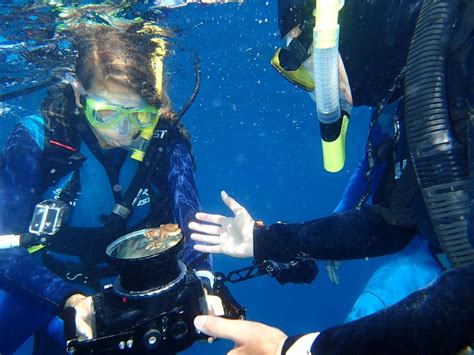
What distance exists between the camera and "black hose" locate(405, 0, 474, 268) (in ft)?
6.06

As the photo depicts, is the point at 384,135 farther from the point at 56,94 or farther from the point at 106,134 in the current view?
the point at 56,94

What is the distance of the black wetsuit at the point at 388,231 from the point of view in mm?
1401

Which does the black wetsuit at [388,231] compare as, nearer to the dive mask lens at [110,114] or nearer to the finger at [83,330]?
the finger at [83,330]

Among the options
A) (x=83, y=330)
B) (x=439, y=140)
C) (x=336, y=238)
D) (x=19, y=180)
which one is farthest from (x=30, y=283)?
(x=439, y=140)

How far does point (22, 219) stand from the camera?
4.05m

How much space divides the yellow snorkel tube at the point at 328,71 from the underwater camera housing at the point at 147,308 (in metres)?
1.67

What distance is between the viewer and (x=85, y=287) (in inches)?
195

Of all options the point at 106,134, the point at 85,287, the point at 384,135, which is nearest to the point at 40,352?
the point at 85,287

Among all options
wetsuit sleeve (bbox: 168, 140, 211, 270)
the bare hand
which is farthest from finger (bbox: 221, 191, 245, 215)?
the bare hand

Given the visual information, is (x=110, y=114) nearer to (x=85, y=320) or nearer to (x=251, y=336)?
(x=85, y=320)

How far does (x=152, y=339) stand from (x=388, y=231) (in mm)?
2377

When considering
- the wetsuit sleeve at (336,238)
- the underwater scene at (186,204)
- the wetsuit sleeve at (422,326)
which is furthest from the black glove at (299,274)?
the wetsuit sleeve at (422,326)

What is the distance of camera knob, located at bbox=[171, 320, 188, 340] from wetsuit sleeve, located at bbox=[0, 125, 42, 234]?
273 centimetres

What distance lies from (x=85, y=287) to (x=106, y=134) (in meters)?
2.09
